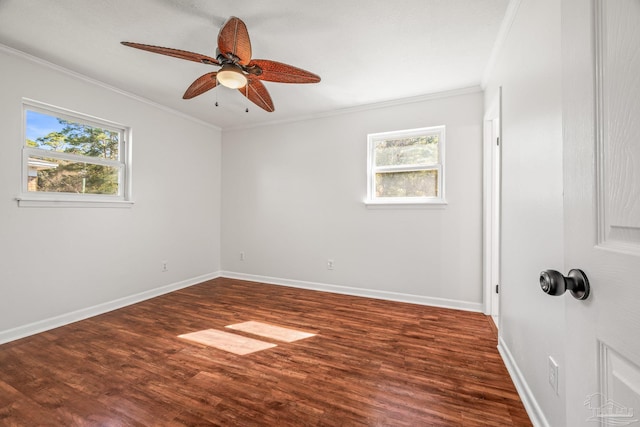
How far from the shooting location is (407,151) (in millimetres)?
3461

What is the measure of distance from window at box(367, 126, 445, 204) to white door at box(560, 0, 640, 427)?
2741 millimetres

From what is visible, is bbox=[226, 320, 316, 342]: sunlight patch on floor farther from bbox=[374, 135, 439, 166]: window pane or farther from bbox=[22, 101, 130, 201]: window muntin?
bbox=[374, 135, 439, 166]: window pane

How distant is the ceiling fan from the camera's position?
1676 mm

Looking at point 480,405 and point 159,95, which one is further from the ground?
point 159,95

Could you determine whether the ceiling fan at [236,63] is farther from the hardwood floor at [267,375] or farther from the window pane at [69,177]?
the hardwood floor at [267,375]

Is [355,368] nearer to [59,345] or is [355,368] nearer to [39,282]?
[59,345]

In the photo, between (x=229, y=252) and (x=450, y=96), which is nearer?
(x=450, y=96)

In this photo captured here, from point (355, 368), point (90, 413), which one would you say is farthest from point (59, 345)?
point (355, 368)

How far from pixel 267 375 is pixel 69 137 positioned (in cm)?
313

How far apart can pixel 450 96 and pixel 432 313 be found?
249 centimetres

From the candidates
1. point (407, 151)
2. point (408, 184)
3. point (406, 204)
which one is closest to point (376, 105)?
point (407, 151)

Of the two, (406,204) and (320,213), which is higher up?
(406,204)

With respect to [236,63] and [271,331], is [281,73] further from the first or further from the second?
[271,331]

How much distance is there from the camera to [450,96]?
3.16m
